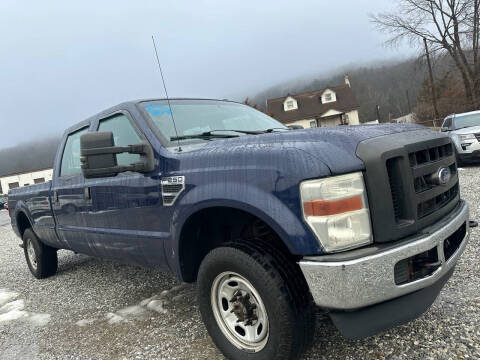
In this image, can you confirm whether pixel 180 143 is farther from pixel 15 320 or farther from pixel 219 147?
pixel 15 320

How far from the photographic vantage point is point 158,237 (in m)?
2.75

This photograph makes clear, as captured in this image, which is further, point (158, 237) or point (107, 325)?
point (107, 325)

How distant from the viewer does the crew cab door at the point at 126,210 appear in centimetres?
277

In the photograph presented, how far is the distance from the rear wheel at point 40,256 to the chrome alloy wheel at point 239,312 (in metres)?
3.76

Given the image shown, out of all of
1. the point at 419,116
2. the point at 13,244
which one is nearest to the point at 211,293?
the point at 13,244

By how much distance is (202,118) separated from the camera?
10.7ft

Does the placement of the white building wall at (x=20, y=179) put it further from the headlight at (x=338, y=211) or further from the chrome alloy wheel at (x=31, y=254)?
the headlight at (x=338, y=211)

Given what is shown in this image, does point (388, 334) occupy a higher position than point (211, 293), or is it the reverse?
point (211, 293)

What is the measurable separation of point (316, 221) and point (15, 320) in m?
3.66

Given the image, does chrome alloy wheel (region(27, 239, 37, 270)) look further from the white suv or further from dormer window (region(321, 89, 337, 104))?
dormer window (region(321, 89, 337, 104))

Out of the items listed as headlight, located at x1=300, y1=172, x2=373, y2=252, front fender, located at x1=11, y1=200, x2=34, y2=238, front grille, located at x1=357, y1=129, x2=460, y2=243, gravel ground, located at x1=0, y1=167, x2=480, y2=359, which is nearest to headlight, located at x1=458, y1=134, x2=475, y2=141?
gravel ground, located at x1=0, y1=167, x2=480, y2=359

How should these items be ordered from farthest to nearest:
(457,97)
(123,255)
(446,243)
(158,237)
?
(457,97) < (123,255) < (158,237) < (446,243)

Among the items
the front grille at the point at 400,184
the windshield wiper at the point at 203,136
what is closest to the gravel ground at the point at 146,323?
the front grille at the point at 400,184

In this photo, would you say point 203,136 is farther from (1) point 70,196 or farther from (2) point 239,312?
(1) point 70,196
